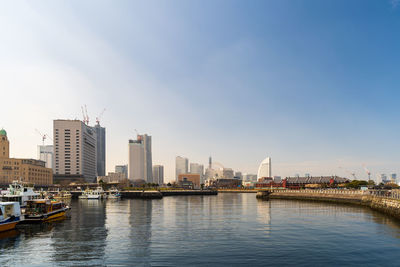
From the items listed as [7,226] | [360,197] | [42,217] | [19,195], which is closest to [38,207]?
[42,217]

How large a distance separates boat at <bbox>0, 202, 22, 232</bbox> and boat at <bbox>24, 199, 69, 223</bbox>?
5.98 metres

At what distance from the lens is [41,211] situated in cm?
7275

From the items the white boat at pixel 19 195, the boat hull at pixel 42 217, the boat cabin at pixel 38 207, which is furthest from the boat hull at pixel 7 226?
the white boat at pixel 19 195

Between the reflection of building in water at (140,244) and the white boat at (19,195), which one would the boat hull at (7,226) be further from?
the reflection of building in water at (140,244)

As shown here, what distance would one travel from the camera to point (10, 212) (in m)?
61.5

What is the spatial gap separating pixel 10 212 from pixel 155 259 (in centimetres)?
4097

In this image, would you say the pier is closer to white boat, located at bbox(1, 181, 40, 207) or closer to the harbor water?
the harbor water

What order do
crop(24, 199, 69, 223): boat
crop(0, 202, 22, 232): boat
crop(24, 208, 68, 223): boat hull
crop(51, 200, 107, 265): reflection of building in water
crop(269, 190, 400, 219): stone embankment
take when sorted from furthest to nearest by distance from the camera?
crop(269, 190, 400, 219): stone embankment
crop(24, 199, 69, 223): boat
crop(24, 208, 68, 223): boat hull
crop(0, 202, 22, 232): boat
crop(51, 200, 107, 265): reflection of building in water

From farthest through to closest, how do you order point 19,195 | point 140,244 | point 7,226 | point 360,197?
point 360,197 < point 19,195 < point 7,226 < point 140,244

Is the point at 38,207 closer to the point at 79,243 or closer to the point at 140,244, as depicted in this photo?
the point at 79,243

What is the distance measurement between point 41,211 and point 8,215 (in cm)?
1251

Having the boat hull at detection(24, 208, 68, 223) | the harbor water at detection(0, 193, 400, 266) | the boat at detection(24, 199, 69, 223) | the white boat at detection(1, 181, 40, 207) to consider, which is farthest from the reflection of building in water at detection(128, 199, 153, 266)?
the white boat at detection(1, 181, 40, 207)

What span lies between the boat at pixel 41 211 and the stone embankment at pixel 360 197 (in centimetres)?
8387

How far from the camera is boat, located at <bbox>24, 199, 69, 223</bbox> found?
6988cm
